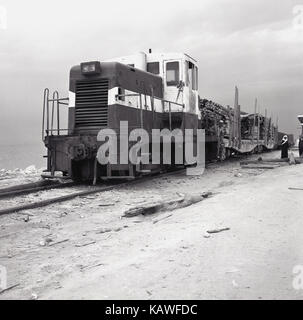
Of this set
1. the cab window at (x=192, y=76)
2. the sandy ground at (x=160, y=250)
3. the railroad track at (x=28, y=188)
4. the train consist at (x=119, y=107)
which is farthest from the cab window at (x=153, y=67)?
the sandy ground at (x=160, y=250)

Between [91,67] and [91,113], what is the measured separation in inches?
45.0

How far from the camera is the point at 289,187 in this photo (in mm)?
8195

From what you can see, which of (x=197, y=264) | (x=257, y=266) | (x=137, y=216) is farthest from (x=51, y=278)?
(x=137, y=216)

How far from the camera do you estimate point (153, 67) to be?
497 inches

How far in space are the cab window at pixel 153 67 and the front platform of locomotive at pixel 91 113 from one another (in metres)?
1.47

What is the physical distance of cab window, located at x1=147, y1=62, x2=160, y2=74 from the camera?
12.6 metres

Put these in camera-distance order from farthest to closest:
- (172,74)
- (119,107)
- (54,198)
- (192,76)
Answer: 1. (192,76)
2. (172,74)
3. (119,107)
4. (54,198)

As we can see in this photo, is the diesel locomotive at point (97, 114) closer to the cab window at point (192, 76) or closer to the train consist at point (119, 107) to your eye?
the train consist at point (119, 107)

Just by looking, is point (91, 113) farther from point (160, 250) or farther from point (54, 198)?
point (160, 250)

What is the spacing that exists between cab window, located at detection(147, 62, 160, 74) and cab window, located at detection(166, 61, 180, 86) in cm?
30

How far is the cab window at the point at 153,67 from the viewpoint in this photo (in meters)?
12.6

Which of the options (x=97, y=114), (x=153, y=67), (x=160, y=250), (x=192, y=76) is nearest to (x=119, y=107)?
(x=97, y=114)
